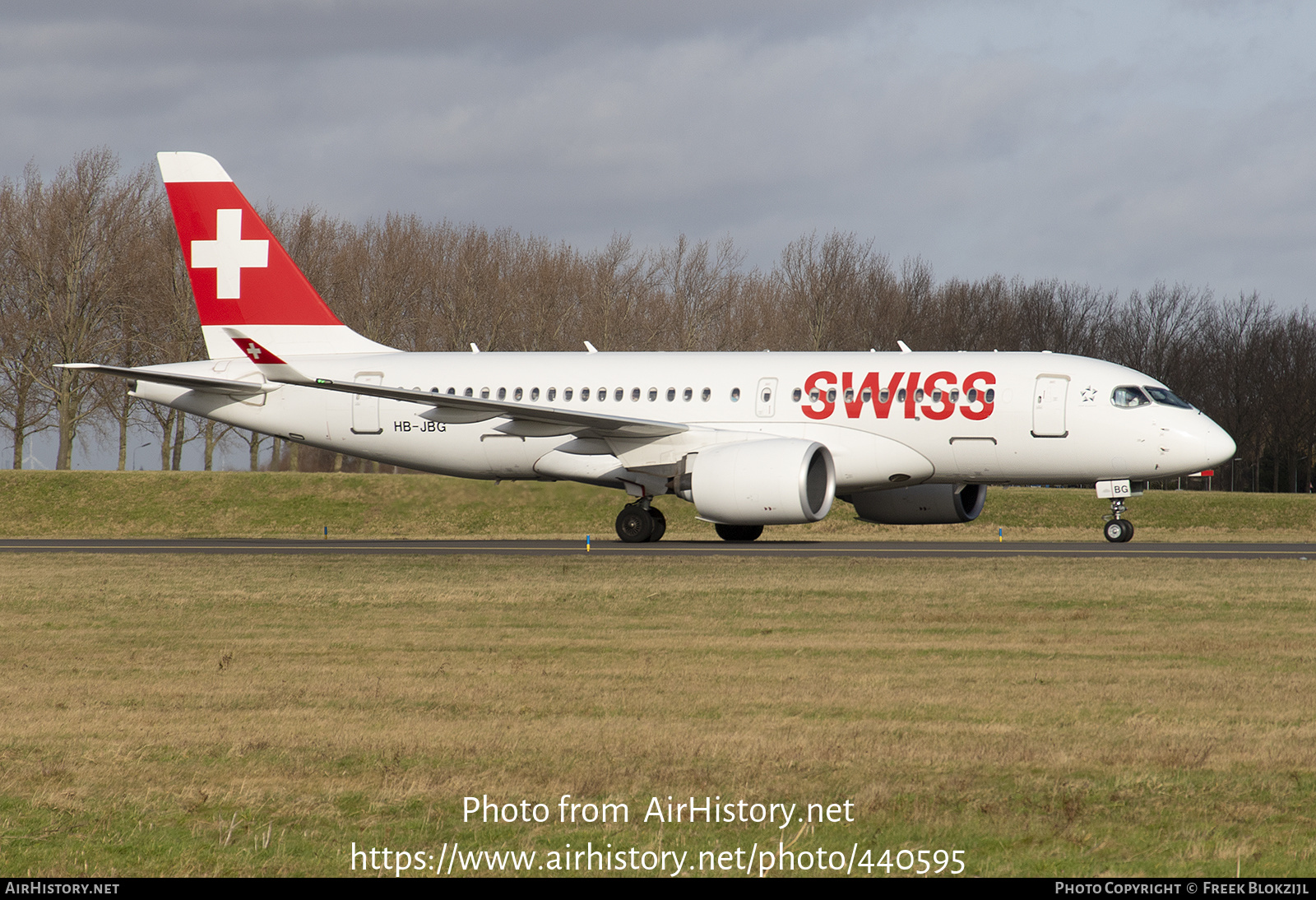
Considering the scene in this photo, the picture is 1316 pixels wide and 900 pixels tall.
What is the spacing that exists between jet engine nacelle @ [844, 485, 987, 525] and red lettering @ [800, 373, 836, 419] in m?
2.09

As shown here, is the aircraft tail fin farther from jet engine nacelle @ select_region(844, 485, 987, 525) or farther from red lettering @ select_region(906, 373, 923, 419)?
red lettering @ select_region(906, 373, 923, 419)

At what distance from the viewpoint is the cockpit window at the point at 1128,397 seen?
24.1m

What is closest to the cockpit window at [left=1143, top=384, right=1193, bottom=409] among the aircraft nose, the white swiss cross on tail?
the aircraft nose

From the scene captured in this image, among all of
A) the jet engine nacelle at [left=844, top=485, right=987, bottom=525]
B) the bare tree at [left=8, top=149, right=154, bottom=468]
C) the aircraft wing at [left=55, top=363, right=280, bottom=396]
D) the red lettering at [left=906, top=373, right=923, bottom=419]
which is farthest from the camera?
the bare tree at [left=8, top=149, right=154, bottom=468]

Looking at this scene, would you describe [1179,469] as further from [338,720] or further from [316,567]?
[338,720]

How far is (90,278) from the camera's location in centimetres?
5250

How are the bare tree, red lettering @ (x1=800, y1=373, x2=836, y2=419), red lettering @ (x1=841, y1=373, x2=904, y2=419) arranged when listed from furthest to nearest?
1. the bare tree
2. red lettering @ (x1=800, y1=373, x2=836, y2=419)
3. red lettering @ (x1=841, y1=373, x2=904, y2=419)

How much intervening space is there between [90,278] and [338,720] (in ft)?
160

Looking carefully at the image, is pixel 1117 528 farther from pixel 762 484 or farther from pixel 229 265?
pixel 229 265

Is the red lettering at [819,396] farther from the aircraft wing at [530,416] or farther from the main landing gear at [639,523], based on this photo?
the main landing gear at [639,523]

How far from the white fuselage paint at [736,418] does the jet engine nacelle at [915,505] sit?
1.26m

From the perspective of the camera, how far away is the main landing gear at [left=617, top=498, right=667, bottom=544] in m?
25.8

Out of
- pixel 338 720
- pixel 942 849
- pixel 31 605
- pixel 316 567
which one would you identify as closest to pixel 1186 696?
pixel 942 849

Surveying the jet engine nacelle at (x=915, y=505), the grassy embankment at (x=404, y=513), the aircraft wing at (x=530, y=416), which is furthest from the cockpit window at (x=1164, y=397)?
the aircraft wing at (x=530, y=416)
